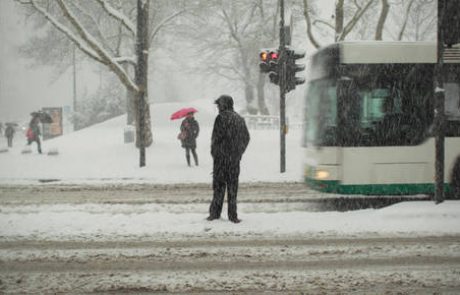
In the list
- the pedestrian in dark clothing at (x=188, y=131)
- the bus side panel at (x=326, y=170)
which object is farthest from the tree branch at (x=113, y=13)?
the bus side panel at (x=326, y=170)

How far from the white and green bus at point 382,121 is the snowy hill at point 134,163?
16.0 ft

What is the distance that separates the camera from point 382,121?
891cm

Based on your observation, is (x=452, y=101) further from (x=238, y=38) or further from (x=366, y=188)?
(x=238, y=38)

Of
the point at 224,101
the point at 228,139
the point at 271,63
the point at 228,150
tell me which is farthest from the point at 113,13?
the point at 228,150

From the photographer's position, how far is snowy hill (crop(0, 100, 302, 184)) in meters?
14.5

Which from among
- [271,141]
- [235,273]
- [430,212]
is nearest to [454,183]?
[430,212]

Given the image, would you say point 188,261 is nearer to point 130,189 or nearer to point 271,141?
point 130,189

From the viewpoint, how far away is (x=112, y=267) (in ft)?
17.8

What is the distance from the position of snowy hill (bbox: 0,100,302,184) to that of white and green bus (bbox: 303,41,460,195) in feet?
16.0

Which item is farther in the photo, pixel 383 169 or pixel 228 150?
pixel 383 169

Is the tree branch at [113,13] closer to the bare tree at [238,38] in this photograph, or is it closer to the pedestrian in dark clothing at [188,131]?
the pedestrian in dark clothing at [188,131]

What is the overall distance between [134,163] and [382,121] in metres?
10.6

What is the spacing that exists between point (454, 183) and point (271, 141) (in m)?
13.0

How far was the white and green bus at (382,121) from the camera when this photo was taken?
29.1 feet
